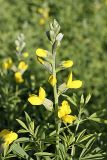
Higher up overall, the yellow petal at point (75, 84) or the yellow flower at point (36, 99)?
the yellow petal at point (75, 84)

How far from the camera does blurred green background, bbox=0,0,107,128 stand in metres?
5.39

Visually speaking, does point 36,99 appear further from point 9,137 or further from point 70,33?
point 70,33

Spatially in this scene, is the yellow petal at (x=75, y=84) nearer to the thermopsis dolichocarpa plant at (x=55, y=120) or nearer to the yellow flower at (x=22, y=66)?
the thermopsis dolichocarpa plant at (x=55, y=120)

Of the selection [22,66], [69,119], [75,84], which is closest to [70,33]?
[22,66]

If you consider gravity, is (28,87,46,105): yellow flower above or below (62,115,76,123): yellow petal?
above

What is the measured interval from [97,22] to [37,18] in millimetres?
997

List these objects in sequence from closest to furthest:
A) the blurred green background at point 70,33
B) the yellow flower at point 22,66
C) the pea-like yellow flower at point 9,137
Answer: the pea-like yellow flower at point 9,137 → the yellow flower at point 22,66 → the blurred green background at point 70,33

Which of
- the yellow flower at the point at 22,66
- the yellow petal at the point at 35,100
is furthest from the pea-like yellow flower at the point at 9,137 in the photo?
the yellow flower at the point at 22,66

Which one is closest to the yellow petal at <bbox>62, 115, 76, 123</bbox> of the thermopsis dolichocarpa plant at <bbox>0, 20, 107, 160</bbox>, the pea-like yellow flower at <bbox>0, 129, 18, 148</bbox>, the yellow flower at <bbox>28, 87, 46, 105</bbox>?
the thermopsis dolichocarpa plant at <bbox>0, 20, 107, 160</bbox>

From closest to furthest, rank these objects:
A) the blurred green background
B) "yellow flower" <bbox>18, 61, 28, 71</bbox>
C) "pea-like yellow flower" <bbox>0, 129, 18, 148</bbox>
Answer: "pea-like yellow flower" <bbox>0, 129, 18, 148</bbox>
"yellow flower" <bbox>18, 61, 28, 71</bbox>
the blurred green background

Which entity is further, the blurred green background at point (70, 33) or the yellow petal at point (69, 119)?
the blurred green background at point (70, 33)

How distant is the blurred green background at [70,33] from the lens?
539 cm

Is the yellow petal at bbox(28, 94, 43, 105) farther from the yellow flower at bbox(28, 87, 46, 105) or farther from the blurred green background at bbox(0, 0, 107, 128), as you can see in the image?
the blurred green background at bbox(0, 0, 107, 128)

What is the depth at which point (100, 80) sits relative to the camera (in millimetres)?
5461
